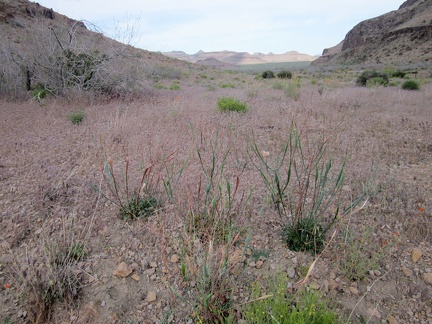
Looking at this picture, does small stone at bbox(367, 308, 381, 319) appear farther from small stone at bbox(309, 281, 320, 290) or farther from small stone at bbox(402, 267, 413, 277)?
small stone at bbox(402, 267, 413, 277)

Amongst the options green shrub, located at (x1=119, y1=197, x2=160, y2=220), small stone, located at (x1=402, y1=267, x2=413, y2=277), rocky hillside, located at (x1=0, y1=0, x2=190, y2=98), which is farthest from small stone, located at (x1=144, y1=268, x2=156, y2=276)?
rocky hillside, located at (x1=0, y1=0, x2=190, y2=98)

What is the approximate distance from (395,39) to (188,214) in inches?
2063

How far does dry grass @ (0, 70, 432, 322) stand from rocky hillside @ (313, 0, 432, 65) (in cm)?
3619

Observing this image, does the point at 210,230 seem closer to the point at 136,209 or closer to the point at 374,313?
the point at 136,209

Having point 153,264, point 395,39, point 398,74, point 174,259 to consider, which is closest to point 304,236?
point 174,259

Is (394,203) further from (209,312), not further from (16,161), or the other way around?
(16,161)

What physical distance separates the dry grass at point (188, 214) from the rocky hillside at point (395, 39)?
3619 cm

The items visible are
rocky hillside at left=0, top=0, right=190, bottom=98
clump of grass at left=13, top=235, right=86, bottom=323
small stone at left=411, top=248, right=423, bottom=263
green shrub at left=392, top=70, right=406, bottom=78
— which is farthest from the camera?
green shrub at left=392, top=70, right=406, bottom=78

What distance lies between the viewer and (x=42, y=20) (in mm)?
8742

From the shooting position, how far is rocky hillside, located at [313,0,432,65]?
35737 millimetres

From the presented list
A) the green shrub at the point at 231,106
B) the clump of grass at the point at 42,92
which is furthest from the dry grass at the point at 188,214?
the clump of grass at the point at 42,92

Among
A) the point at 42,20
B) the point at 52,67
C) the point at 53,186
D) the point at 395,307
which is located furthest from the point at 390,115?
the point at 42,20

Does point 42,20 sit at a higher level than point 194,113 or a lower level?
higher

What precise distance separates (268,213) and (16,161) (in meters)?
3.61
